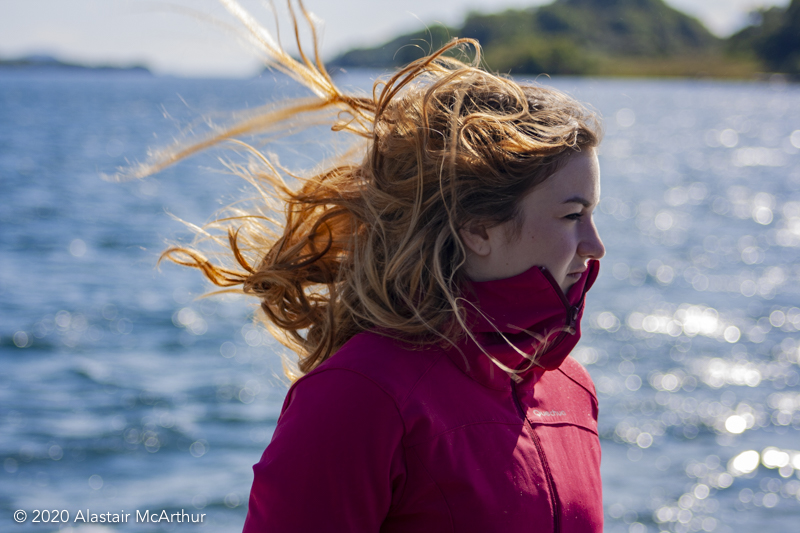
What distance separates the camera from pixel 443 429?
5.43ft

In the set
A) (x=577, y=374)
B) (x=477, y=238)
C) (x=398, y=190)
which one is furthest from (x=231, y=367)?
(x=477, y=238)

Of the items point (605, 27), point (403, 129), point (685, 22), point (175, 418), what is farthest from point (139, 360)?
point (685, 22)

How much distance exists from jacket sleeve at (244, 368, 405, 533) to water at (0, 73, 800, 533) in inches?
50.2

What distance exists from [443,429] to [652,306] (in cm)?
1500

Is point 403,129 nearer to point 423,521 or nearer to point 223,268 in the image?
point 223,268

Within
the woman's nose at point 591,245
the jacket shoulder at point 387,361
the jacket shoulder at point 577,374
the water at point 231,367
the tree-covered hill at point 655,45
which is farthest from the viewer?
the tree-covered hill at point 655,45

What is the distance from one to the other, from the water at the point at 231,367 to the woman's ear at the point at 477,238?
941mm

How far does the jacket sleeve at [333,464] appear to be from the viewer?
60.2 inches

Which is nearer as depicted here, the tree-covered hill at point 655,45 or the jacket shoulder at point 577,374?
the jacket shoulder at point 577,374

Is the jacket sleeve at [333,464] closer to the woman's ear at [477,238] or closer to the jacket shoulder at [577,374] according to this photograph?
the woman's ear at [477,238]

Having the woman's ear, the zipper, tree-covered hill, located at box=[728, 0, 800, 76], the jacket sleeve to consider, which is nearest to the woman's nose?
the woman's ear

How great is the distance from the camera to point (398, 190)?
1.97 metres

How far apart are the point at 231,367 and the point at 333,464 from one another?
33.8 feet

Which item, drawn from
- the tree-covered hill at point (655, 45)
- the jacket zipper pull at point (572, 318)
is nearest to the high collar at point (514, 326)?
the jacket zipper pull at point (572, 318)
